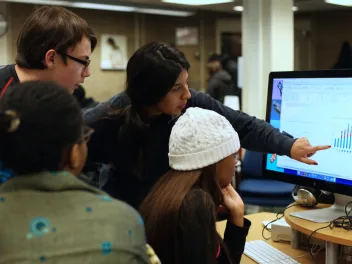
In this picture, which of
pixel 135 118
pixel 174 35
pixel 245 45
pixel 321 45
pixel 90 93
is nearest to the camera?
pixel 135 118

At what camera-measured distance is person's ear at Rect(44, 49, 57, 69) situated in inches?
54.7

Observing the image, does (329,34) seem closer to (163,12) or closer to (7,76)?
(163,12)

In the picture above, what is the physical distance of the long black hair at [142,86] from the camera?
1.49 meters

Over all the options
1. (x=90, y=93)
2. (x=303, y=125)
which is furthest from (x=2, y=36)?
(x=303, y=125)

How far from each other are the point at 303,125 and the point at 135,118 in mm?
569

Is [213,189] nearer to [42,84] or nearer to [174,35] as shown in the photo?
[42,84]

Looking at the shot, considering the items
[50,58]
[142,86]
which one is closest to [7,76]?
[50,58]

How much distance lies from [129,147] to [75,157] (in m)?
0.64

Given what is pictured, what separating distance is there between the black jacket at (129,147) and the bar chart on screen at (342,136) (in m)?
0.14

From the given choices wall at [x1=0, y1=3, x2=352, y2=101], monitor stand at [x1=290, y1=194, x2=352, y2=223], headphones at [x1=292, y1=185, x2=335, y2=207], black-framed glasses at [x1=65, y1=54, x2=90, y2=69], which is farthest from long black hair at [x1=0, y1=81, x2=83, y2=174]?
wall at [x1=0, y1=3, x2=352, y2=101]

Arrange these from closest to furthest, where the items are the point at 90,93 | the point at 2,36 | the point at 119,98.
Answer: the point at 119,98, the point at 2,36, the point at 90,93

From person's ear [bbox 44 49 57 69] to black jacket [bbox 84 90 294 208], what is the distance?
9.8 inches

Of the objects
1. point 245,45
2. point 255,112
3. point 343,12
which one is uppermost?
point 343,12

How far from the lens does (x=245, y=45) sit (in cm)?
418
